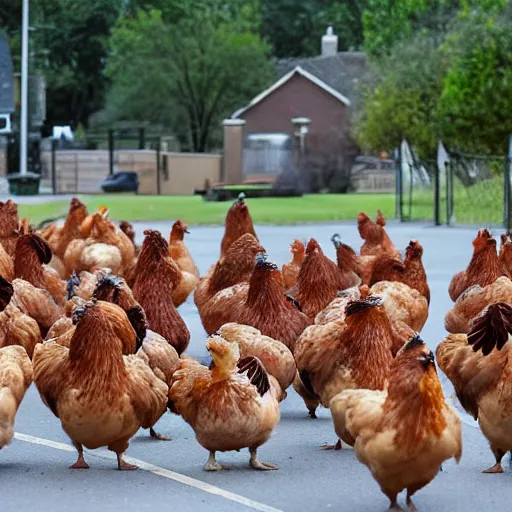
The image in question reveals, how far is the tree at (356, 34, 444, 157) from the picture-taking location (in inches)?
2002

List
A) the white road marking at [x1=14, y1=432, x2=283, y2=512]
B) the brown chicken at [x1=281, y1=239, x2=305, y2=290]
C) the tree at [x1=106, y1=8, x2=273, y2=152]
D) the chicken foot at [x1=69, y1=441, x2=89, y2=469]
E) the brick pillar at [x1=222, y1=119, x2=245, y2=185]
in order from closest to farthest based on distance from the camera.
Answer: the white road marking at [x1=14, y1=432, x2=283, y2=512] < the chicken foot at [x1=69, y1=441, x2=89, y2=469] < the brown chicken at [x1=281, y1=239, x2=305, y2=290] < the brick pillar at [x1=222, y1=119, x2=245, y2=185] < the tree at [x1=106, y1=8, x2=273, y2=152]

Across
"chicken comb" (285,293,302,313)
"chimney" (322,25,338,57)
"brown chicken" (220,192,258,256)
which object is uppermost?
"chimney" (322,25,338,57)

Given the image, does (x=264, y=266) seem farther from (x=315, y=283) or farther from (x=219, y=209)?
(x=219, y=209)

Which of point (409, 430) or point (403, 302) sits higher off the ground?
point (403, 302)

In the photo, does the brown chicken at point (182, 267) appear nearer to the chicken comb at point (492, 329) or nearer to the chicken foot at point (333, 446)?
the chicken foot at point (333, 446)

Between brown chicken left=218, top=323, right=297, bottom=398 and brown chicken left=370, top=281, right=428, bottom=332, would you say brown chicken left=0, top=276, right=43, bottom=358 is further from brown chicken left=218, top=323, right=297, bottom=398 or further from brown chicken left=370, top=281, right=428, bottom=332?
brown chicken left=370, top=281, right=428, bottom=332

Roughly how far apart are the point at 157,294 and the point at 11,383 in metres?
2.87

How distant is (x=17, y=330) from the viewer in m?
10.2

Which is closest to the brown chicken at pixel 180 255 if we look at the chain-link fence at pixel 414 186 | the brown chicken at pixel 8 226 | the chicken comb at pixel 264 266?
the brown chicken at pixel 8 226

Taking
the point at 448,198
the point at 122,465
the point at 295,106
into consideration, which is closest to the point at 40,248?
the point at 122,465

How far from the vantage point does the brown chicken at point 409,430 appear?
733 cm

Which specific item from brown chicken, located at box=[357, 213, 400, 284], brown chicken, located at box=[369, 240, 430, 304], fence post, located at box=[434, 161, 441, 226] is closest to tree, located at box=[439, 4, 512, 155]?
fence post, located at box=[434, 161, 441, 226]

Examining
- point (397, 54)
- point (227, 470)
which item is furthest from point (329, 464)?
point (397, 54)

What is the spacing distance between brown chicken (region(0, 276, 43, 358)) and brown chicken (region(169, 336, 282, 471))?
189 cm
